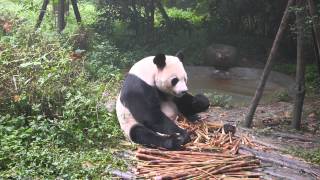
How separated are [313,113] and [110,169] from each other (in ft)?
20.4

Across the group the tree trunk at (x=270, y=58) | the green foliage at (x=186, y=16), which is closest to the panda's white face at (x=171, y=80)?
the tree trunk at (x=270, y=58)

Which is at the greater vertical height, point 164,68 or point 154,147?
point 164,68

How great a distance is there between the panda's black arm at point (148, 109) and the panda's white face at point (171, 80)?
11 cm

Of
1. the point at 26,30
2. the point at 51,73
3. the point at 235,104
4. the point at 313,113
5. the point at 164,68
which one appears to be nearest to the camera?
the point at 164,68

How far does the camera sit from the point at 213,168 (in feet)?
12.7

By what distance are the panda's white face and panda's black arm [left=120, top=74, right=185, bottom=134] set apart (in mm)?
110

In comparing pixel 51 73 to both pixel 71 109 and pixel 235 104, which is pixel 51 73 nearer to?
pixel 71 109

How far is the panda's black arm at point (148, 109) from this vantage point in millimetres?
4629

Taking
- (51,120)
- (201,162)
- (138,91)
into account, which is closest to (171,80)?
→ (138,91)

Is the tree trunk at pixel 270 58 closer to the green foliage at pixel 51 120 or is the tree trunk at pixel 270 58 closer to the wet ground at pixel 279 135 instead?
the wet ground at pixel 279 135

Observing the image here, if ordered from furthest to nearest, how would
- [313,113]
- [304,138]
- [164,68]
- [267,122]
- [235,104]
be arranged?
[235,104] → [313,113] → [267,122] → [304,138] → [164,68]

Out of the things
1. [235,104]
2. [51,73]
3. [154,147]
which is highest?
[51,73]

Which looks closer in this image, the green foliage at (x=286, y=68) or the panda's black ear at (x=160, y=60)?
the panda's black ear at (x=160, y=60)

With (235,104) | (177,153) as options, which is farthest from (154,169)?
(235,104)
